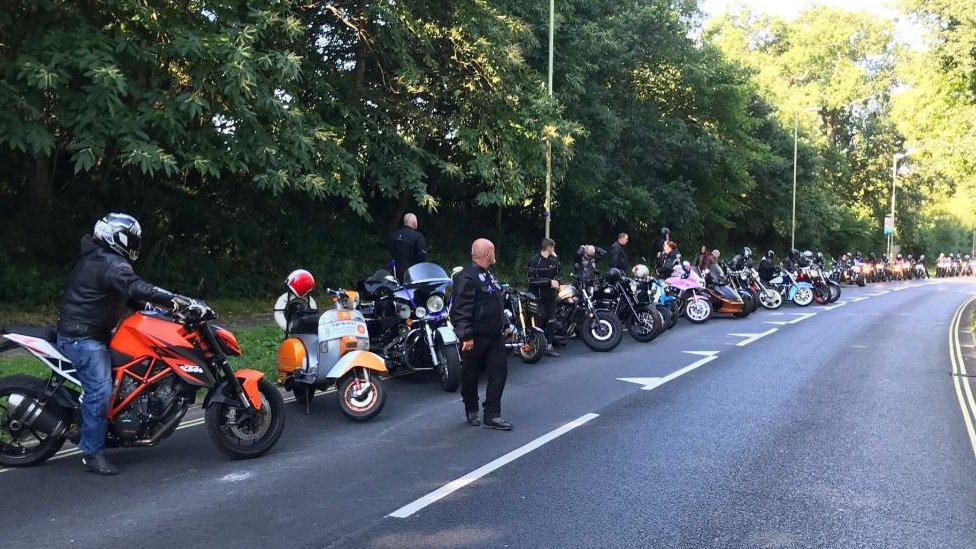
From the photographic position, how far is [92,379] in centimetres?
564

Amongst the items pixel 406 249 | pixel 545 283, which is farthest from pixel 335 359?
pixel 545 283

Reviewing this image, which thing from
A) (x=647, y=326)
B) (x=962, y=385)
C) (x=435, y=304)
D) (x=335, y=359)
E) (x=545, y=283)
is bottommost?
(x=962, y=385)

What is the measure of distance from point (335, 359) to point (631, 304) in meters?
7.35

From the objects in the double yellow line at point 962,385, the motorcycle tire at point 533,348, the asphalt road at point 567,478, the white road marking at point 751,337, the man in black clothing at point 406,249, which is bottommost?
the double yellow line at point 962,385

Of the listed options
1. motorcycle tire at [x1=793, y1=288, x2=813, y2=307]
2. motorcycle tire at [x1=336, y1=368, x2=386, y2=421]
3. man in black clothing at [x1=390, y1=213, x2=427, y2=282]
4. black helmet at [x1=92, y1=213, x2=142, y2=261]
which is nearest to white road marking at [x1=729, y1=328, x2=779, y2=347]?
man in black clothing at [x1=390, y1=213, x2=427, y2=282]

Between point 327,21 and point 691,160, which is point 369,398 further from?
point 691,160

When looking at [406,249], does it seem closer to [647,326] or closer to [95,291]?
[647,326]

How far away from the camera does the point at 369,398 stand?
759 centimetres

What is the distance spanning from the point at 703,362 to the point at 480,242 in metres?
5.33

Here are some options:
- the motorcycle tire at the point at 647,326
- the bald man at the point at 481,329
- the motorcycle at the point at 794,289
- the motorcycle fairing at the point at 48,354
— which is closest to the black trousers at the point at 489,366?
the bald man at the point at 481,329

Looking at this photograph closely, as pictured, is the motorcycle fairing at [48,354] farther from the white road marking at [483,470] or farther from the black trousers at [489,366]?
the black trousers at [489,366]

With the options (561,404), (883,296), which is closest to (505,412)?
(561,404)

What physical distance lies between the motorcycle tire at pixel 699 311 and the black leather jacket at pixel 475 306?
10562mm

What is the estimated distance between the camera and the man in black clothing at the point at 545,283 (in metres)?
12.5
